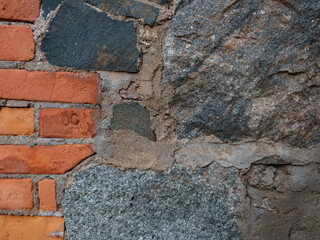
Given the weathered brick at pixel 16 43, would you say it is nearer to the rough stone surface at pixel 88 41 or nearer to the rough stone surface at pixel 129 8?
the rough stone surface at pixel 88 41

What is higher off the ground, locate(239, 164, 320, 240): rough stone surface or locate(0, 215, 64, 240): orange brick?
locate(239, 164, 320, 240): rough stone surface

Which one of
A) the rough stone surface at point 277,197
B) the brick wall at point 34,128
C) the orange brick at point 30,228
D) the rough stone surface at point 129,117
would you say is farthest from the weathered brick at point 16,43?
the rough stone surface at point 277,197

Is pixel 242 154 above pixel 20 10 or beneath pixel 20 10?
beneath

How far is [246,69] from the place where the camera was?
2.27 feet

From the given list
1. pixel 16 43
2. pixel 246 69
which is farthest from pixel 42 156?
pixel 246 69

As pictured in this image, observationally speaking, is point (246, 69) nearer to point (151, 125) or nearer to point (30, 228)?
point (151, 125)

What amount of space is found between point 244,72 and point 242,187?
0.29m

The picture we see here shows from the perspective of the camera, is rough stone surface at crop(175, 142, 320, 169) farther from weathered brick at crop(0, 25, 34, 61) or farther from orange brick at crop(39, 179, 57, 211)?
weathered brick at crop(0, 25, 34, 61)

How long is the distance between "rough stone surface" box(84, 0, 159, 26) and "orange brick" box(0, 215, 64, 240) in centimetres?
54

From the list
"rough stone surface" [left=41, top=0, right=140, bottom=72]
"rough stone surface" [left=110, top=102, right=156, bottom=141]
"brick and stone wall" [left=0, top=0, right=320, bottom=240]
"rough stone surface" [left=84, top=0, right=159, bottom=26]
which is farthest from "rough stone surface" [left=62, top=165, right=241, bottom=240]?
"rough stone surface" [left=84, top=0, right=159, bottom=26]

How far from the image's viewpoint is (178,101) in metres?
0.72

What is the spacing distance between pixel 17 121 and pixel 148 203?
1.27 feet

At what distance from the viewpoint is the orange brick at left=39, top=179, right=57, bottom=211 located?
2.41 ft

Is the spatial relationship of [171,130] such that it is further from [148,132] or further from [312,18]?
[312,18]
